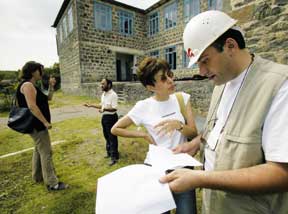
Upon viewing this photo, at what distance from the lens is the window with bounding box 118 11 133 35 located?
1620 cm

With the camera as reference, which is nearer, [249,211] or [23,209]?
[249,211]

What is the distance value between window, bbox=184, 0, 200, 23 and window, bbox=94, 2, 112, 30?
20.6 ft

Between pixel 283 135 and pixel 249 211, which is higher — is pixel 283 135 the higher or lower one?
the higher one

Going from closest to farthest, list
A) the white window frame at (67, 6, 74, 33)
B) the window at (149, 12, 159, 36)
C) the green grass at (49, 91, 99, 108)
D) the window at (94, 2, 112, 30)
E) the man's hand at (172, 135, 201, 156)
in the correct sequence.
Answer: the man's hand at (172, 135, 201, 156), the green grass at (49, 91, 99, 108), the window at (94, 2, 112, 30), the white window frame at (67, 6, 74, 33), the window at (149, 12, 159, 36)

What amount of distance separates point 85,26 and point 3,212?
1410cm

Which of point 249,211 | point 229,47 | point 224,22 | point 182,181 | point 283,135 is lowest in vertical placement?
point 249,211

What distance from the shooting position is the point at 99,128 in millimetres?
6645

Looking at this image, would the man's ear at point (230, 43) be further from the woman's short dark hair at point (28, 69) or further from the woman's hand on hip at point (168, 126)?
the woman's short dark hair at point (28, 69)

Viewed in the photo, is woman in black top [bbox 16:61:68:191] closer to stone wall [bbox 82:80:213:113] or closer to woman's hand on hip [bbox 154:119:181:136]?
woman's hand on hip [bbox 154:119:181:136]

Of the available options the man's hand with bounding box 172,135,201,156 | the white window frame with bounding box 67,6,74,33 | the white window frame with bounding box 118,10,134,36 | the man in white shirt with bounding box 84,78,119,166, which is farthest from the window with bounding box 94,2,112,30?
the man's hand with bounding box 172,135,201,156

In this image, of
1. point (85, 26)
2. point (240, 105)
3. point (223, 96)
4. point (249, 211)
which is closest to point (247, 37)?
point (223, 96)

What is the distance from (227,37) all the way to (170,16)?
1652 cm

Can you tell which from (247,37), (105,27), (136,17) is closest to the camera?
(247,37)

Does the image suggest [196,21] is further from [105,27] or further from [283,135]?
[105,27]
